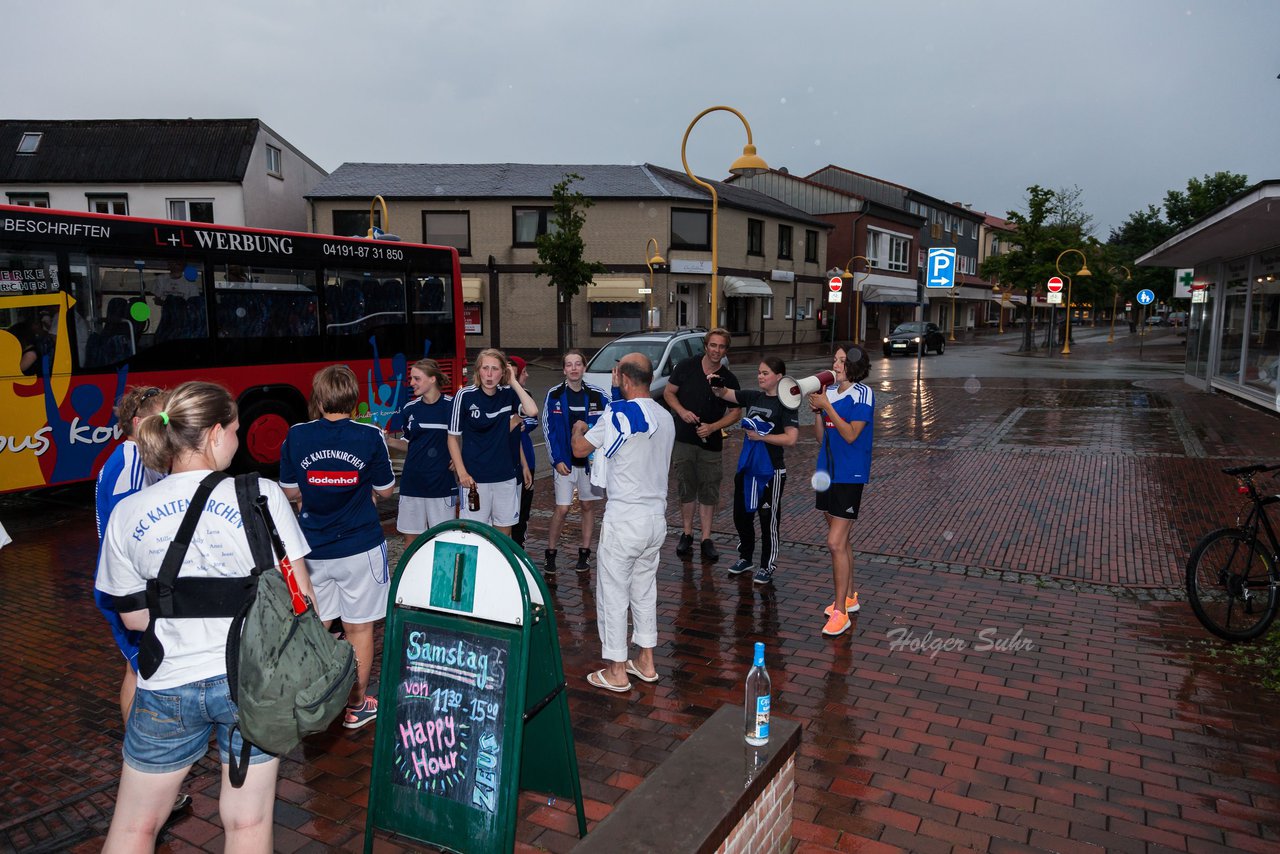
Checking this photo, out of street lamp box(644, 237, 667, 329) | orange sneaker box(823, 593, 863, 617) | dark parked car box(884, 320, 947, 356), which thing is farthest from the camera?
dark parked car box(884, 320, 947, 356)

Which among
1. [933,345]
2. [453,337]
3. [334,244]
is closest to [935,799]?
[334,244]

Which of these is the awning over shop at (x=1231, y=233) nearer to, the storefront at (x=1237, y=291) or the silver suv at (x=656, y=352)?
the storefront at (x=1237, y=291)

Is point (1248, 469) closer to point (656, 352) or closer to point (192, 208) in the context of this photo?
point (656, 352)

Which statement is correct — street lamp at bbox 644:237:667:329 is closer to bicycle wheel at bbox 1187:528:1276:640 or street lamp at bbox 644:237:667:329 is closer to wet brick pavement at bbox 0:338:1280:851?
wet brick pavement at bbox 0:338:1280:851

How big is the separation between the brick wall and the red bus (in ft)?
24.0

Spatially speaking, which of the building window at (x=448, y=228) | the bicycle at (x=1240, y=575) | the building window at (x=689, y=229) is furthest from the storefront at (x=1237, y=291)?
the building window at (x=448, y=228)

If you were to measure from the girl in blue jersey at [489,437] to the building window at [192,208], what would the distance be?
99.3 ft

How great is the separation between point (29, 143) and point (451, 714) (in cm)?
3803

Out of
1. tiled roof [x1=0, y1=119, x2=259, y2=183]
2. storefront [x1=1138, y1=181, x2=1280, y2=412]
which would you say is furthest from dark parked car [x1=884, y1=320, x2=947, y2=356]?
tiled roof [x1=0, y1=119, x2=259, y2=183]

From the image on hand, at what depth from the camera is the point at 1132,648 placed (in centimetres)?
538

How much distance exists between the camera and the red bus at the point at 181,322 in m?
8.28

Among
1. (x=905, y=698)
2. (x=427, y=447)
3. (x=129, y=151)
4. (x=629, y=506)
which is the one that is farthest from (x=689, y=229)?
(x=905, y=698)

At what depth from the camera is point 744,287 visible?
38.9 meters

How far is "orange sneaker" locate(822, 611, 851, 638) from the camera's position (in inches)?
216
